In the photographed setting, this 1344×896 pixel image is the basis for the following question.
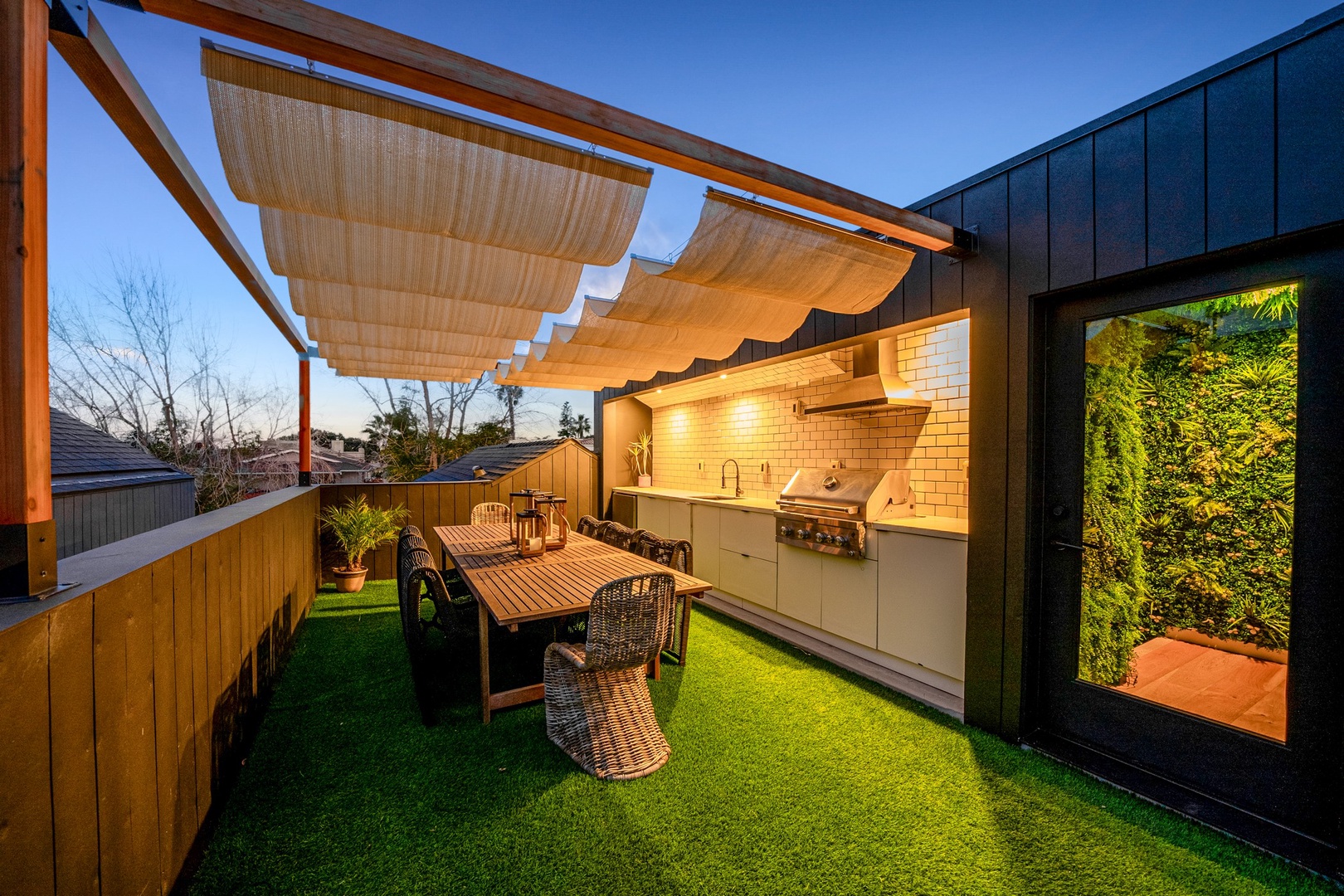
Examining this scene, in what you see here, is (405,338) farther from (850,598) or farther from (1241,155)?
(1241,155)

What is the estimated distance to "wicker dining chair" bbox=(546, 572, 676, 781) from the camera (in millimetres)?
2449

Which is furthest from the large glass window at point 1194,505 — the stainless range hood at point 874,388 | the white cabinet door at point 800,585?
the white cabinet door at point 800,585

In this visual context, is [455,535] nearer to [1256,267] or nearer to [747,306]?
[747,306]

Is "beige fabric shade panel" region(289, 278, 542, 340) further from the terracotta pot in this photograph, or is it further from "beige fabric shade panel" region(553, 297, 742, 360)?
the terracotta pot

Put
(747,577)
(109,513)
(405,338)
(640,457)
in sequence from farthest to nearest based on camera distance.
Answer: (640,457) → (109,513) → (747,577) → (405,338)

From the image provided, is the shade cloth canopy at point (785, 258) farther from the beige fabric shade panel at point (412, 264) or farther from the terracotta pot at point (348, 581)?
the terracotta pot at point (348, 581)

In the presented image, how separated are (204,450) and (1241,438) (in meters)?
15.3

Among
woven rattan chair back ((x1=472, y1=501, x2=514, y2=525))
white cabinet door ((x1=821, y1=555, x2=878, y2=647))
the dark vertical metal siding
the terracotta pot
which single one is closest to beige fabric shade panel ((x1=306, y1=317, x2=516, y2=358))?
woven rattan chair back ((x1=472, y1=501, x2=514, y2=525))

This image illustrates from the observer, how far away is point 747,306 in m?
3.60

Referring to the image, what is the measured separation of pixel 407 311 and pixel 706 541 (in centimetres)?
337

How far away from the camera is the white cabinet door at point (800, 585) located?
4.05 m

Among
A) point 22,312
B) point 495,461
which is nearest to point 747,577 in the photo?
point 22,312

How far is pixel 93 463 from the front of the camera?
685cm

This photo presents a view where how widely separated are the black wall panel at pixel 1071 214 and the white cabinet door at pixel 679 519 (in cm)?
389
